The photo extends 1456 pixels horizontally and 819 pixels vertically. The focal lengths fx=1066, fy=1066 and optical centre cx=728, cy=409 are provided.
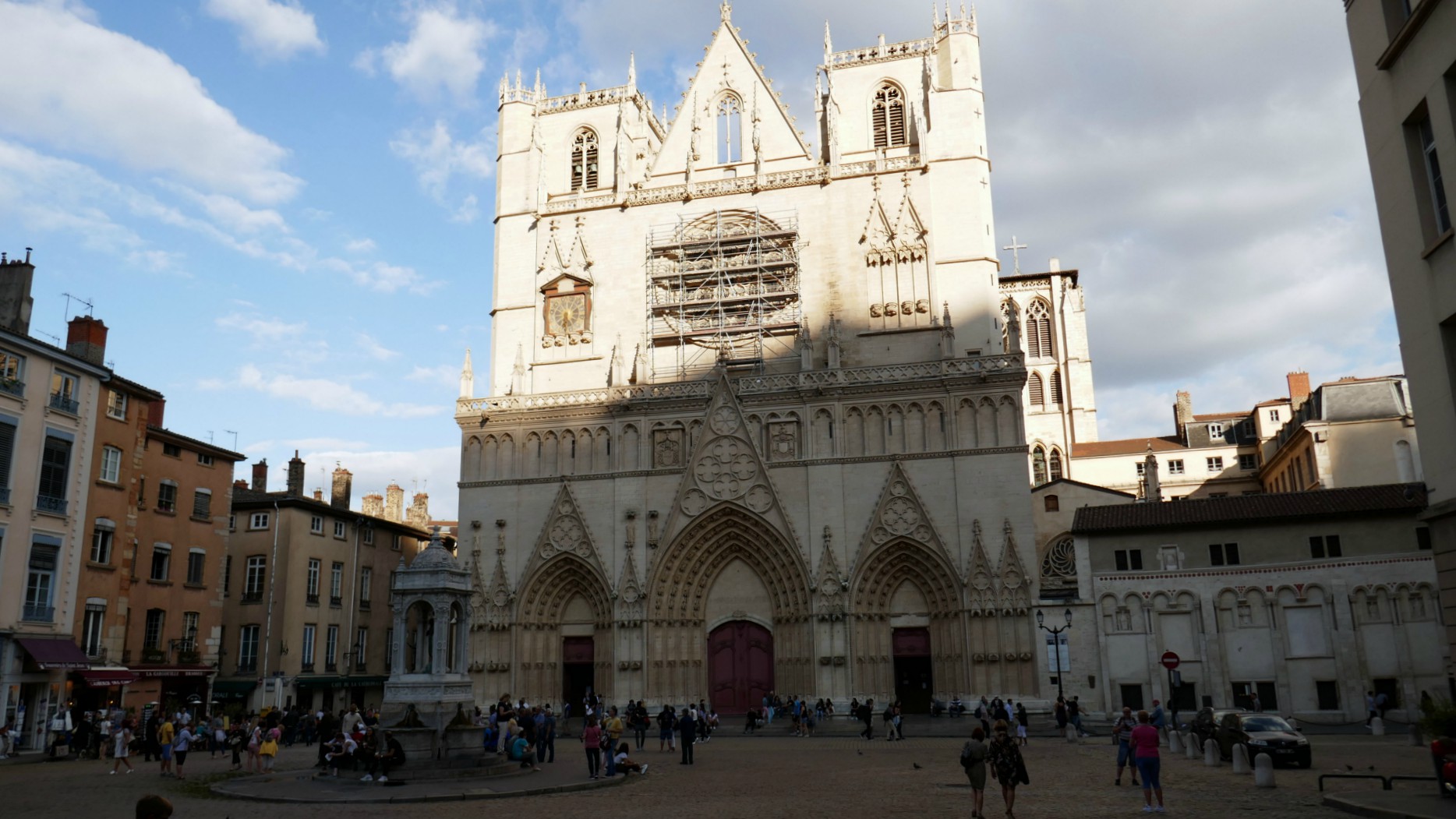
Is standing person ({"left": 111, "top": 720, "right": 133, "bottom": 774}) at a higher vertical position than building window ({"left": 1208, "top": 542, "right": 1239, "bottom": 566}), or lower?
lower

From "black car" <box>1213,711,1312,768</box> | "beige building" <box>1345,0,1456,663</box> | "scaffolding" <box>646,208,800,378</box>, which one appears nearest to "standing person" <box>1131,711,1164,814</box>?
"beige building" <box>1345,0,1456,663</box>

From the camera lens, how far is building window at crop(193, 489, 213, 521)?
119 ft

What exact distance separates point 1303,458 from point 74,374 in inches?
1904

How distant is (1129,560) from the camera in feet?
117

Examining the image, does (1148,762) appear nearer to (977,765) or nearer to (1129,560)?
(977,765)

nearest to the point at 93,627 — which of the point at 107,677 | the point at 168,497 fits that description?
the point at 107,677

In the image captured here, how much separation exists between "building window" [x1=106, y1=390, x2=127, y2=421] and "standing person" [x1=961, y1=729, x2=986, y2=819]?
94.9ft

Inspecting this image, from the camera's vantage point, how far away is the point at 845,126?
4369 centimetres

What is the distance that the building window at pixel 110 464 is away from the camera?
32.1 m

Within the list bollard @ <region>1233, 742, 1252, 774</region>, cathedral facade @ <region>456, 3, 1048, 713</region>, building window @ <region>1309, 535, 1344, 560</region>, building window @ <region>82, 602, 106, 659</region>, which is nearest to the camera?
bollard @ <region>1233, 742, 1252, 774</region>

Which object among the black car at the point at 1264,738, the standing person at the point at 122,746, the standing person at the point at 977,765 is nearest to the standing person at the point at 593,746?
the standing person at the point at 977,765

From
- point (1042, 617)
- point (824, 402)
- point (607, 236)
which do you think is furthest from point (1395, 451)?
point (607, 236)

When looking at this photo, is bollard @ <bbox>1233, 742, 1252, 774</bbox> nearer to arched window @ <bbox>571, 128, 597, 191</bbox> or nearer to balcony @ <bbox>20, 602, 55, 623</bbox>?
balcony @ <bbox>20, 602, 55, 623</bbox>

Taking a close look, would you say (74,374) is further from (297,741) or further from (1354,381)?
(1354,381)
